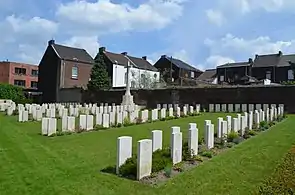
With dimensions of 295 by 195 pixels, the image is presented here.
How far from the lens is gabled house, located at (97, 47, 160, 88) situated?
177 ft

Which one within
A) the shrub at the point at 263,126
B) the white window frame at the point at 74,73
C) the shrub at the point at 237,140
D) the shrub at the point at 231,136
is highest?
the white window frame at the point at 74,73

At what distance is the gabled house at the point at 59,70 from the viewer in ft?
165

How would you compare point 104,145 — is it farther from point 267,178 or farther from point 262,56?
point 262,56

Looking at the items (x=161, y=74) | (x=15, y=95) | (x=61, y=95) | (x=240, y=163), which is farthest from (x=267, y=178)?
(x=161, y=74)

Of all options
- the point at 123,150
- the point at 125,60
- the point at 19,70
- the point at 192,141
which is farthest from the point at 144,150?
the point at 19,70

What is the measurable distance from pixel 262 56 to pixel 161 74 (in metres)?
20.0

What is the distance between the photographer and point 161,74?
64.2m

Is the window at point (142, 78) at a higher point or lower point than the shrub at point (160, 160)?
higher

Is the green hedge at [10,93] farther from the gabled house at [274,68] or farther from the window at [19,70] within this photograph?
the gabled house at [274,68]

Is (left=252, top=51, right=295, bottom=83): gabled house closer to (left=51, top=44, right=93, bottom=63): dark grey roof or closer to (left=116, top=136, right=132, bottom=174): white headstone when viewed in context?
(left=51, top=44, right=93, bottom=63): dark grey roof

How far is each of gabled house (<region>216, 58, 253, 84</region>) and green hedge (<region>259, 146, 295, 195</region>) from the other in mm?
57542

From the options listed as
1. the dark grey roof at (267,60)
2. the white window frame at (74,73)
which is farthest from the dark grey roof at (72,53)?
the dark grey roof at (267,60)

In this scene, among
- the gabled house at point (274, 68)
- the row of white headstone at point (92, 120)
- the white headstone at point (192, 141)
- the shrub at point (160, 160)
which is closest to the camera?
the shrub at point (160, 160)

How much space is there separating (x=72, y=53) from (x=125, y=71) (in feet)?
28.9
